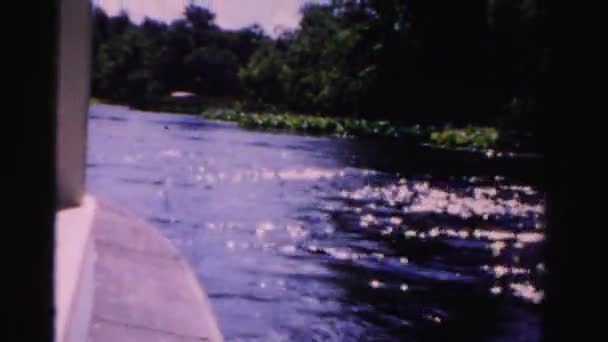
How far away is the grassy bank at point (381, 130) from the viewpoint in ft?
121

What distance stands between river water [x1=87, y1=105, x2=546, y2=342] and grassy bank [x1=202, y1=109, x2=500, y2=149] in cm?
1696

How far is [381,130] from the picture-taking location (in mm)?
43344

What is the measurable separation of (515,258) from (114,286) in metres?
7.79

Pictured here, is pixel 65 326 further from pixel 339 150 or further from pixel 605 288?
pixel 339 150

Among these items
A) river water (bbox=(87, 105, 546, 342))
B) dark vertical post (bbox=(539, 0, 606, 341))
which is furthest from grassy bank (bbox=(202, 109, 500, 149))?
dark vertical post (bbox=(539, 0, 606, 341))

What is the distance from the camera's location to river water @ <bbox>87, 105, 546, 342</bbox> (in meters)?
6.80

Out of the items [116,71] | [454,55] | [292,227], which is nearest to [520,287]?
[292,227]

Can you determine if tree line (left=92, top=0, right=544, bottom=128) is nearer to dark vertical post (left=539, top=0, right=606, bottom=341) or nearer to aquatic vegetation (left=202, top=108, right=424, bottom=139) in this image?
aquatic vegetation (left=202, top=108, right=424, bottom=139)

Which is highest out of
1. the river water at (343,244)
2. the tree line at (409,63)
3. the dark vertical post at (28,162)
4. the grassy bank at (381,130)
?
the tree line at (409,63)

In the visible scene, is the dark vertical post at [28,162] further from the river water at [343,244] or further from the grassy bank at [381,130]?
the grassy bank at [381,130]

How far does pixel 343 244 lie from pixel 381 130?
33.2 metres

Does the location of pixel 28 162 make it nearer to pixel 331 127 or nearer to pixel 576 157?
pixel 576 157

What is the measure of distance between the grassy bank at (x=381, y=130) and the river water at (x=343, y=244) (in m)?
17.0

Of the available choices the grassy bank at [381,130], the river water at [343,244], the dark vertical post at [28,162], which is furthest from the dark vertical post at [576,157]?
the grassy bank at [381,130]
